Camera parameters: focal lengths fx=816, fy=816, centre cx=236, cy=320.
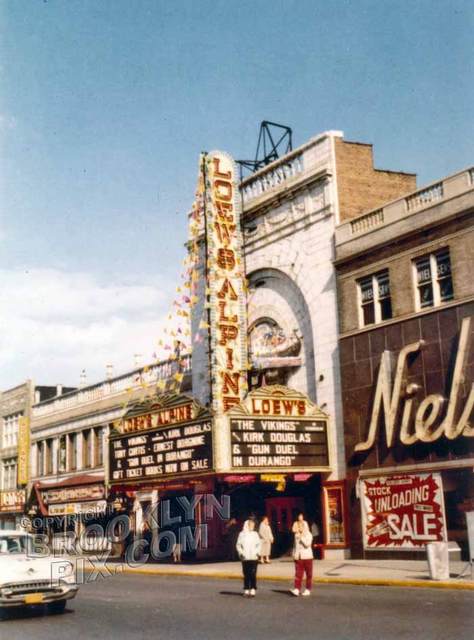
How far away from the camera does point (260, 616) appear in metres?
14.4

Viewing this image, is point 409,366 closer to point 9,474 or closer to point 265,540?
point 265,540

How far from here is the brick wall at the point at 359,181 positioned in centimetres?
2975

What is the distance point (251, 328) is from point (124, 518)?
39.7 ft

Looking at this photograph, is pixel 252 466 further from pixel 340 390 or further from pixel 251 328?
pixel 251 328

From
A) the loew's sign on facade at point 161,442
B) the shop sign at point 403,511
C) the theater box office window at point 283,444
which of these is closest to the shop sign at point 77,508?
the loew's sign on facade at point 161,442

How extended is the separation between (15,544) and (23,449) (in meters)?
36.1

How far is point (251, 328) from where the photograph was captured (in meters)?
33.5

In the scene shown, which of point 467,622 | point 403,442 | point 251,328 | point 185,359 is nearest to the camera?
point 467,622

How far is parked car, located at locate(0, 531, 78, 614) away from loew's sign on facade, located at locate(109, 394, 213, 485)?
11.3 metres

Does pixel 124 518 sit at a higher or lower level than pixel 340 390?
lower

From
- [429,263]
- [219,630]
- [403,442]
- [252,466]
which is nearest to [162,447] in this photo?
[252,466]

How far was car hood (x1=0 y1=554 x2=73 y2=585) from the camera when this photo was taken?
1498cm

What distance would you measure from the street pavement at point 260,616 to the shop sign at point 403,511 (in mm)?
5379

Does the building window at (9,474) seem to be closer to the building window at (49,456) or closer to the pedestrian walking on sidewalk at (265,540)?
the building window at (49,456)
